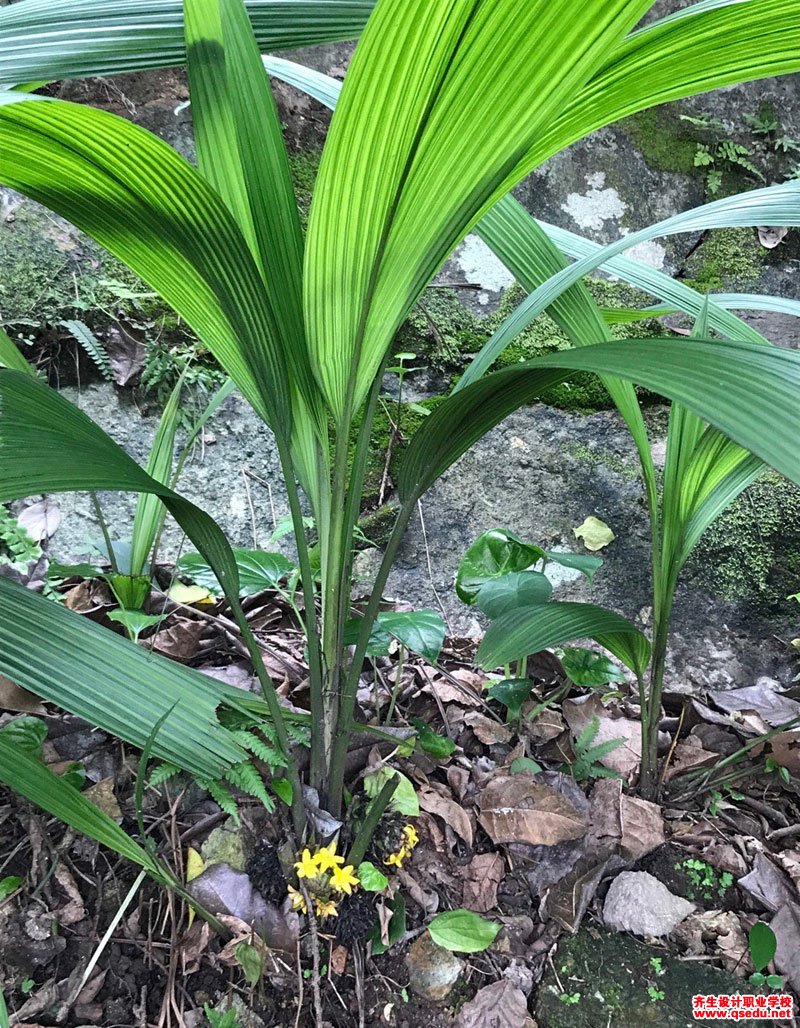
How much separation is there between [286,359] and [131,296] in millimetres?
1048

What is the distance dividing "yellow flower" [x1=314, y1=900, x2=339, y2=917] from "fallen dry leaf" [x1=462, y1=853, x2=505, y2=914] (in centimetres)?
20

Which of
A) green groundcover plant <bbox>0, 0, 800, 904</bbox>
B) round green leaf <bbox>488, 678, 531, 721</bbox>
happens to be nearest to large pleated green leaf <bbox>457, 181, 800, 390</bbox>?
green groundcover plant <bbox>0, 0, 800, 904</bbox>

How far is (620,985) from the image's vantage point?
797 mm

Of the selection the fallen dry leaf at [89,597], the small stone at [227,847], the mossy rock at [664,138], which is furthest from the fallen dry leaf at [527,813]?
the mossy rock at [664,138]

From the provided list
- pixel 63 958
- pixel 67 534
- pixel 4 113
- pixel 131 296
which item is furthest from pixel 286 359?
pixel 131 296

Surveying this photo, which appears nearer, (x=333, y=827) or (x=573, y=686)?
(x=333, y=827)

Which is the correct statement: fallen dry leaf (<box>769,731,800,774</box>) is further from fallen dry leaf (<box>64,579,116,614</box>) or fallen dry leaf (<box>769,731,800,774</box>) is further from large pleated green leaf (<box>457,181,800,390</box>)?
fallen dry leaf (<box>64,579,116,614</box>)

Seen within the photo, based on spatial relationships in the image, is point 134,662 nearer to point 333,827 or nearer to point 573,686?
point 333,827

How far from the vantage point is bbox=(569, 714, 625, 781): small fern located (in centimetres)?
95

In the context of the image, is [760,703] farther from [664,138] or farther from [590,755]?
[664,138]

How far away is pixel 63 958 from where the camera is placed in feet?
2.26

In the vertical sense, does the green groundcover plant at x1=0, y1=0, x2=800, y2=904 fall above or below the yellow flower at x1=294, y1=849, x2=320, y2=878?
above

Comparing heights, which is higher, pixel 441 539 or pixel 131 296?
pixel 131 296

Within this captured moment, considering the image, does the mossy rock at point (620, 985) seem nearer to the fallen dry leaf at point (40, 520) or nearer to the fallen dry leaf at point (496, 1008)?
the fallen dry leaf at point (496, 1008)
